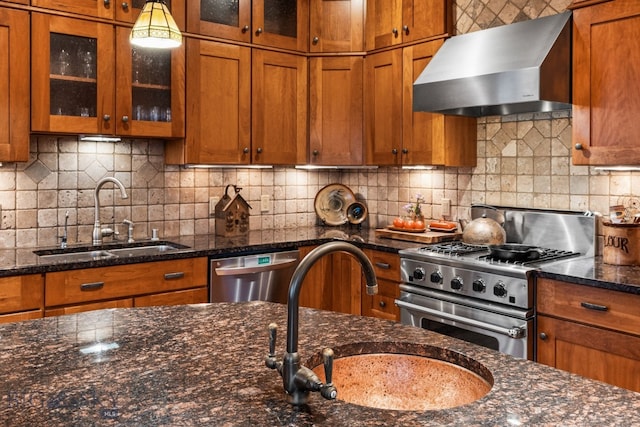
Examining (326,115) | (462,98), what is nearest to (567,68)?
(462,98)

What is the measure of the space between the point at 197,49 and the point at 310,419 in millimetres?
2987

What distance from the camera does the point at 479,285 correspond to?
9.73 feet

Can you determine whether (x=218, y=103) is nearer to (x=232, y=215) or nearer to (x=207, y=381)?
(x=232, y=215)

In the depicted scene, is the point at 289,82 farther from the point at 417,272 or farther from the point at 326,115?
the point at 417,272

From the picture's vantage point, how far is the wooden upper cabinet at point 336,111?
4.14m

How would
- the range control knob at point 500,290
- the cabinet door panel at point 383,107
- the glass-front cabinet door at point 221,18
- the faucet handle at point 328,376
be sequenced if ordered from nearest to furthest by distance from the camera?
1. the faucet handle at point 328,376
2. the range control knob at point 500,290
3. the glass-front cabinet door at point 221,18
4. the cabinet door panel at point 383,107

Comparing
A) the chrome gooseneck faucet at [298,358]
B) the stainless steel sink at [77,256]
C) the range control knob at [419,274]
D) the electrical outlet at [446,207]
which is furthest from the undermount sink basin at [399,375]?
the electrical outlet at [446,207]

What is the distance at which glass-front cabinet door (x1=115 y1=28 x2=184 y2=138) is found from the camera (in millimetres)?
3389

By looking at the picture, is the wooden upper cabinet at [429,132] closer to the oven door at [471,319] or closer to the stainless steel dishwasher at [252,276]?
the oven door at [471,319]

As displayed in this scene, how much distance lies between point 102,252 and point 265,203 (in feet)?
4.19

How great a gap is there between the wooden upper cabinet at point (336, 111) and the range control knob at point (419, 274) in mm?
1100

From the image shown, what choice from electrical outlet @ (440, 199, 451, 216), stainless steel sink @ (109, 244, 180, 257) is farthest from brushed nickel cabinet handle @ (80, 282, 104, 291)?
electrical outlet @ (440, 199, 451, 216)

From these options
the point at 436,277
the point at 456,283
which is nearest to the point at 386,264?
the point at 436,277

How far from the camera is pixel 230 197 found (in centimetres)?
411
